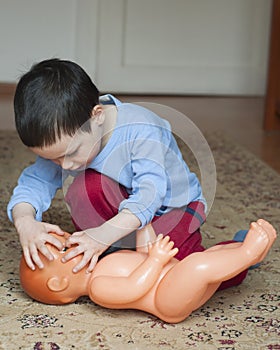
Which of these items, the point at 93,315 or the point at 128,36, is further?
the point at 128,36

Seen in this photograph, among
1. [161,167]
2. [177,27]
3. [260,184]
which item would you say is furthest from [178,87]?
[161,167]

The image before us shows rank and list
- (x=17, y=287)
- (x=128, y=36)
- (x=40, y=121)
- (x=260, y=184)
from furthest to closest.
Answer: (x=128, y=36) < (x=260, y=184) < (x=17, y=287) < (x=40, y=121)

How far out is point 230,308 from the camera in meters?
1.28

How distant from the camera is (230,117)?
3.16 meters

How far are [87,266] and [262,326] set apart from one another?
0.29 meters

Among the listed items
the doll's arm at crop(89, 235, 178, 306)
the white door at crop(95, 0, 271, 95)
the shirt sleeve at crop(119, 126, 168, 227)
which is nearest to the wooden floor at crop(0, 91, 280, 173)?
the white door at crop(95, 0, 271, 95)

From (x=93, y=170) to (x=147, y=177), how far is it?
0.41 ft

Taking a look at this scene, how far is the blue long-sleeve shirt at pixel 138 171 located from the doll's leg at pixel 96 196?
2 centimetres

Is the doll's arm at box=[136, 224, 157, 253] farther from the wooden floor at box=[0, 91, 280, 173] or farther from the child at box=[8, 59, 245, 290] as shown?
the wooden floor at box=[0, 91, 280, 173]

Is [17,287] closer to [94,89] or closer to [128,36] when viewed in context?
[94,89]

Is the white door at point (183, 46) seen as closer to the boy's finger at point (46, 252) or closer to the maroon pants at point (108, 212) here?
the maroon pants at point (108, 212)

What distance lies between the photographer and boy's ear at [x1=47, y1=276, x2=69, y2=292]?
123 centimetres

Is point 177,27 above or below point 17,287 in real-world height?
above

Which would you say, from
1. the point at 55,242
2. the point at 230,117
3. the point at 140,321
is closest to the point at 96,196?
the point at 55,242
